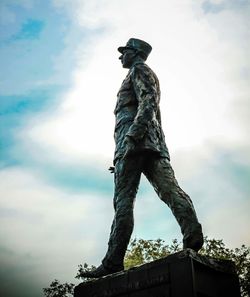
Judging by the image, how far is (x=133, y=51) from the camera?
614cm

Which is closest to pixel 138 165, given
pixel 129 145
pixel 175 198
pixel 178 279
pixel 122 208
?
pixel 129 145

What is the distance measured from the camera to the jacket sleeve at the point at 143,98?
16.3 ft

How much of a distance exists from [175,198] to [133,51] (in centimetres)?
273

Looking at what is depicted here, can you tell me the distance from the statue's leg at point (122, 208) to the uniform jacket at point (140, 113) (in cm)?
23

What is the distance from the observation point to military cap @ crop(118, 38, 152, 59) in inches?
242

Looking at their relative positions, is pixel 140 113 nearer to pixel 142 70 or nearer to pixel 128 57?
pixel 142 70

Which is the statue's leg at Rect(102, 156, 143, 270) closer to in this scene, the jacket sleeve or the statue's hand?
the statue's hand

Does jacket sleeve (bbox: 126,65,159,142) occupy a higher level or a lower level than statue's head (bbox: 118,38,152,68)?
lower

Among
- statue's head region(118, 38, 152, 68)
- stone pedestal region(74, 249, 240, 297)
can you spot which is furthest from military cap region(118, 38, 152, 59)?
stone pedestal region(74, 249, 240, 297)

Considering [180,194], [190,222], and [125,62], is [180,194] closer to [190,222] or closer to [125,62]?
[190,222]

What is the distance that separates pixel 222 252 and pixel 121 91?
1897 cm

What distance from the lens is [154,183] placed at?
5.02 meters

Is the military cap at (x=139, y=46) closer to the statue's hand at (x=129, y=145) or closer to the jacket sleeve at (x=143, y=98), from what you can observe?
the jacket sleeve at (x=143, y=98)

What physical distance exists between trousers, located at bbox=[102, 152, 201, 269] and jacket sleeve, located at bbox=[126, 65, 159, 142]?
0.38m
